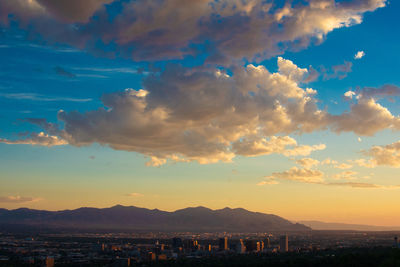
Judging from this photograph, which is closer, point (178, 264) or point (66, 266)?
point (178, 264)

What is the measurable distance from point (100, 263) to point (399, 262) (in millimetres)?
131991

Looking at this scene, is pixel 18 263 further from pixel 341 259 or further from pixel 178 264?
pixel 341 259

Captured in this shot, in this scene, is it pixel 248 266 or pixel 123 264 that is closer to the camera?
pixel 248 266

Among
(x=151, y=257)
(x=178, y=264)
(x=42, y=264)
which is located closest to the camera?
(x=178, y=264)

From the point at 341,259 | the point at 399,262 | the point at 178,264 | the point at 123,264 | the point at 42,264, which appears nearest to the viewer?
the point at 399,262

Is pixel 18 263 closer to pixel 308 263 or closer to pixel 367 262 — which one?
pixel 308 263

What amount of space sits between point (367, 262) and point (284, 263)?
2236cm

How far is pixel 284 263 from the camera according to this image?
11481cm

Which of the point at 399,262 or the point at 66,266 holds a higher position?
the point at 399,262

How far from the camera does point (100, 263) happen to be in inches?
7057

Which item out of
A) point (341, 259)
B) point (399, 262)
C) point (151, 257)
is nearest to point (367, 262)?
point (341, 259)

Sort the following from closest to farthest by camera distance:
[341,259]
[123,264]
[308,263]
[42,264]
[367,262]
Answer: [367,262] < [341,259] < [308,263] < [123,264] < [42,264]

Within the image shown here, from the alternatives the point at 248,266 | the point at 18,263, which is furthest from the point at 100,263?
the point at 248,266

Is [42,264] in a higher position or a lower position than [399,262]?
lower
